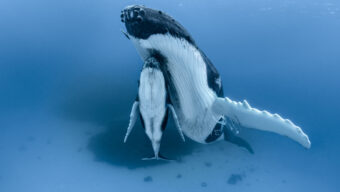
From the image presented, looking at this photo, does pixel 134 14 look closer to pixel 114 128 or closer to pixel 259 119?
pixel 259 119

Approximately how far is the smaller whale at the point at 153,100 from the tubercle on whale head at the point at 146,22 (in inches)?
12.4

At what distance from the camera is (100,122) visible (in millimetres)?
4418

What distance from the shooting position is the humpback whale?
2.78 metres

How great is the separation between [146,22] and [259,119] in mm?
1567

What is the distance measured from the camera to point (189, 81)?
3.20m

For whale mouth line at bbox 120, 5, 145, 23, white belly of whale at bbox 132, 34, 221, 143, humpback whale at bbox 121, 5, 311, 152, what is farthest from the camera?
white belly of whale at bbox 132, 34, 221, 143

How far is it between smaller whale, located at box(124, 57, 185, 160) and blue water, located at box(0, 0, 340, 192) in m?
0.85

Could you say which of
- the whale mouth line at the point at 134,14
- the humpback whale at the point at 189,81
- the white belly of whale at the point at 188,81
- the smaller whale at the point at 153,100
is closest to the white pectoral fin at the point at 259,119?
the humpback whale at the point at 189,81

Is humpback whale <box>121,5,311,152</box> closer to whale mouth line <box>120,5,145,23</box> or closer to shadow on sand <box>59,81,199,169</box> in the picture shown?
whale mouth line <box>120,5,145,23</box>

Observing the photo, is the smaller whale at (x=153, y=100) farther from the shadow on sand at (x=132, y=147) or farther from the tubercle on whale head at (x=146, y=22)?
the shadow on sand at (x=132, y=147)

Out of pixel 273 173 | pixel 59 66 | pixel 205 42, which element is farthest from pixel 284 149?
pixel 59 66

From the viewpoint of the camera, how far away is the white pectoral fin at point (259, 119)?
10.3 ft

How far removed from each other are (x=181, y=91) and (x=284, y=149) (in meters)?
1.73

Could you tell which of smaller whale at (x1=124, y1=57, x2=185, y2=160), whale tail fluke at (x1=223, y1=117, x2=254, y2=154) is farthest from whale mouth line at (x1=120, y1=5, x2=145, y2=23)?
whale tail fluke at (x1=223, y1=117, x2=254, y2=154)
